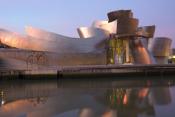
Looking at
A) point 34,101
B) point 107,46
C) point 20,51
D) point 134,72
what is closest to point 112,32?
point 107,46

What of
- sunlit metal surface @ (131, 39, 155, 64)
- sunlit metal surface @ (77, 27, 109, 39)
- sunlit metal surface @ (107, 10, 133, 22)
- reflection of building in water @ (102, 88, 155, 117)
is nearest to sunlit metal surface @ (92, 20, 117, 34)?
sunlit metal surface @ (77, 27, 109, 39)

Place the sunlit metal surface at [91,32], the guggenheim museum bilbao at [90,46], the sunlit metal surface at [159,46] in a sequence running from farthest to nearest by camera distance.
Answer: the sunlit metal surface at [159,46] → the sunlit metal surface at [91,32] → the guggenheim museum bilbao at [90,46]

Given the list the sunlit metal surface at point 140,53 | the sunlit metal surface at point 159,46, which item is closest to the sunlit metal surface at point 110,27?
the sunlit metal surface at point 140,53

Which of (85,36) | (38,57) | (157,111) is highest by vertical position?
(85,36)

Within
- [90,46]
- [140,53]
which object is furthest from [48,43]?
[140,53]

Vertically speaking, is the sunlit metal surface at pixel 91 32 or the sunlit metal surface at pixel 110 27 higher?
the sunlit metal surface at pixel 110 27

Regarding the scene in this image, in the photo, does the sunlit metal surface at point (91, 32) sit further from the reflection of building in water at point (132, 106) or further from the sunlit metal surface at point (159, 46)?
the reflection of building in water at point (132, 106)

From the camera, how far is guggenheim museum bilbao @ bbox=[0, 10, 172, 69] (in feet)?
104

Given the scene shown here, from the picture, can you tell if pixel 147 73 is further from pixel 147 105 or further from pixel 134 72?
pixel 147 105

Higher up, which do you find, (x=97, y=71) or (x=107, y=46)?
(x=107, y=46)

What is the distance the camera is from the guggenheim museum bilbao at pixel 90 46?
31.8m

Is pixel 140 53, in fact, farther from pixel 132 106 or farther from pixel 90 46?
pixel 132 106

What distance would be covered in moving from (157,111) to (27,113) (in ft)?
13.6

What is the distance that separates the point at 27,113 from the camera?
10.7 metres
